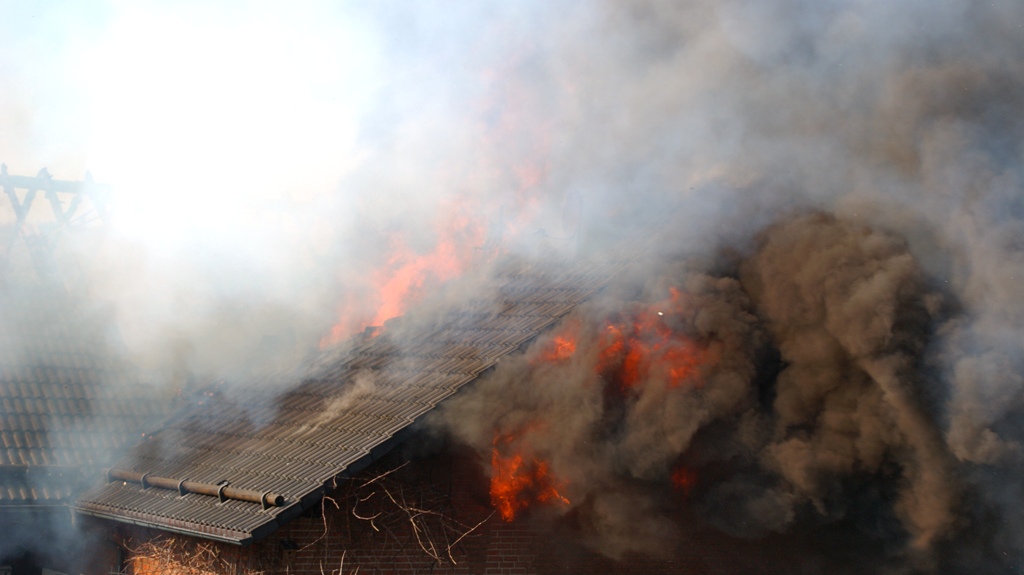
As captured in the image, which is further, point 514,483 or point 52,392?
point 52,392

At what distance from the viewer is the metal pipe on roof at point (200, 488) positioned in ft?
30.1

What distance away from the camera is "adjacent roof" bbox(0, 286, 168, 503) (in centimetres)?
1180

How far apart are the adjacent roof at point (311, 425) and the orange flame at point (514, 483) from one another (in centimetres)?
75

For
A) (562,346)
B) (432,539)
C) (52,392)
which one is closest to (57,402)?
(52,392)

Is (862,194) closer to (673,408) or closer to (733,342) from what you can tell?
(733,342)

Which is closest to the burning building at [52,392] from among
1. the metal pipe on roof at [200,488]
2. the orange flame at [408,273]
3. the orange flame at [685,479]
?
the metal pipe on roof at [200,488]

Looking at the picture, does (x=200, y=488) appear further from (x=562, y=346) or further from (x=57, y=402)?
(x=57, y=402)

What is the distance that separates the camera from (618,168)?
13414mm

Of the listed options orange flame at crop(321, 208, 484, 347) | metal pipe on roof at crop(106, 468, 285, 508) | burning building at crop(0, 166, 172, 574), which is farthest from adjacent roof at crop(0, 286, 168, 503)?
orange flame at crop(321, 208, 484, 347)

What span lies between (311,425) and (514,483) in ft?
7.24

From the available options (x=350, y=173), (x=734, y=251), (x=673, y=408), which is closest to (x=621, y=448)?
(x=673, y=408)

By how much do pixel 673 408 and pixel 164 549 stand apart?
5329mm

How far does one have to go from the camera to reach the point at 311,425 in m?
10.7

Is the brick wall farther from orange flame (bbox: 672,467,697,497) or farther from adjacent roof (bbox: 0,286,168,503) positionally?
adjacent roof (bbox: 0,286,168,503)
